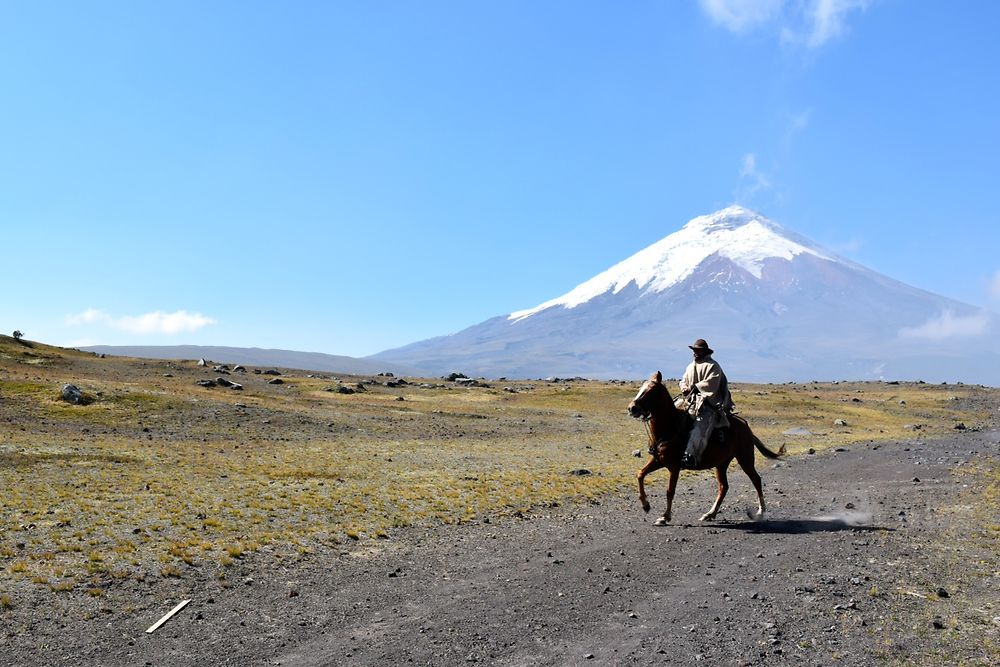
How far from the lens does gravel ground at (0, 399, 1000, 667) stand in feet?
27.7

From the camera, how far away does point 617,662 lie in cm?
800

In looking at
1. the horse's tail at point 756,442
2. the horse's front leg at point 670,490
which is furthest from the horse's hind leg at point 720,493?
the horse's front leg at point 670,490

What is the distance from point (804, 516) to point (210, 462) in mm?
21645

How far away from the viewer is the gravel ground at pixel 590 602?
27.7 feet

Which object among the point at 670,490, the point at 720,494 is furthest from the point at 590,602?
the point at 720,494

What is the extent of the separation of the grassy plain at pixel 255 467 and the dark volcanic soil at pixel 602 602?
5.94 feet

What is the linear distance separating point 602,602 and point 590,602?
196 mm

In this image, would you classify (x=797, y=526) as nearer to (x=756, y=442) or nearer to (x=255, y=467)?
(x=756, y=442)

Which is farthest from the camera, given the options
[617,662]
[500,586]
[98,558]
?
[98,558]

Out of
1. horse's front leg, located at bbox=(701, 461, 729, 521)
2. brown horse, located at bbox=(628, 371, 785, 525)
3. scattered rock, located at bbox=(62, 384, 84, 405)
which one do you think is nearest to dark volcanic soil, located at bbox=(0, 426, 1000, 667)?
horse's front leg, located at bbox=(701, 461, 729, 521)

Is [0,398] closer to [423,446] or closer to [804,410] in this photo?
[423,446]

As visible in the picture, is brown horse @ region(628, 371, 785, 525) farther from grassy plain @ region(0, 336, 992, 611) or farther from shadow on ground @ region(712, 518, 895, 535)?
grassy plain @ region(0, 336, 992, 611)

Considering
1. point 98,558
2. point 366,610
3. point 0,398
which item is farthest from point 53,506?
point 0,398

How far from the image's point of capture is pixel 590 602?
10.3 meters
